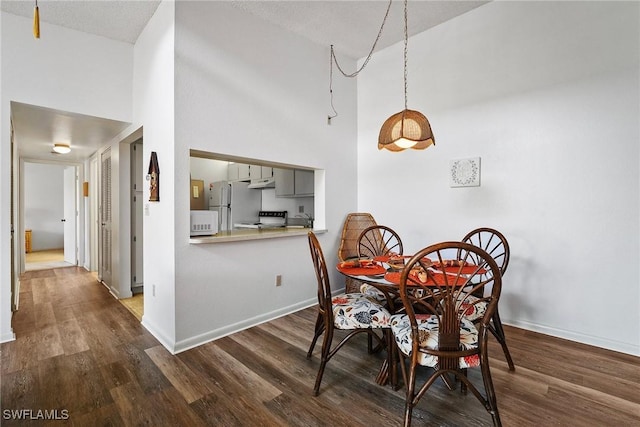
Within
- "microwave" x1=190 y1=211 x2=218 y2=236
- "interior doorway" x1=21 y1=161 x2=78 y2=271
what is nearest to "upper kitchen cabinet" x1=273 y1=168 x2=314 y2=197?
"microwave" x1=190 y1=211 x2=218 y2=236

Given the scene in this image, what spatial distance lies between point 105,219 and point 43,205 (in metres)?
5.65

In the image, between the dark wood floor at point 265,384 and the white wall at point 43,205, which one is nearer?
the dark wood floor at point 265,384

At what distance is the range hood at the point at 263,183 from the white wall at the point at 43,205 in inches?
249

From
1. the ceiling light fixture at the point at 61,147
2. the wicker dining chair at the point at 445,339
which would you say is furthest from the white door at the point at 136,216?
the wicker dining chair at the point at 445,339

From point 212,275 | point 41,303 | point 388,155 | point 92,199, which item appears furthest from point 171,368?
point 92,199

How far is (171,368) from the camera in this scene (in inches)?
85.0

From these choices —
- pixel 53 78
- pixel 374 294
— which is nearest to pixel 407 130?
pixel 374 294

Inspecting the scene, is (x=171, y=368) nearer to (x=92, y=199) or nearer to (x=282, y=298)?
(x=282, y=298)

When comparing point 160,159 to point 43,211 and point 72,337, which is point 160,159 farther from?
point 43,211

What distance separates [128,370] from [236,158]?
190cm

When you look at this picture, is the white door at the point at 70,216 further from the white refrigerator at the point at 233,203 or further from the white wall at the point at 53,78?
the white wall at the point at 53,78

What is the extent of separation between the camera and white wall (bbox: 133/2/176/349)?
2.45 meters

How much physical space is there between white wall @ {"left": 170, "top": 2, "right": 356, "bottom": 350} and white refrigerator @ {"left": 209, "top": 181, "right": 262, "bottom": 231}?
2081 mm

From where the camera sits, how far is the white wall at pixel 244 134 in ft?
8.14
